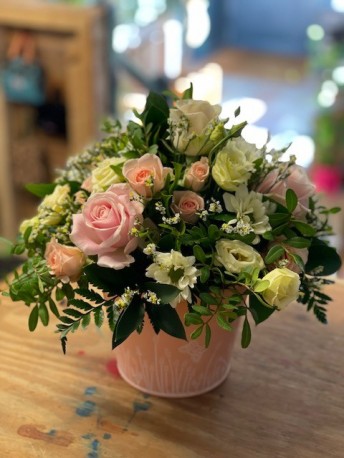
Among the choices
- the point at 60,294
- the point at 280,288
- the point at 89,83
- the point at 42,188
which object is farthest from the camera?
the point at 89,83

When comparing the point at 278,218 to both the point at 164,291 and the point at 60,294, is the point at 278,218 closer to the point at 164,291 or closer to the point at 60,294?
the point at 164,291

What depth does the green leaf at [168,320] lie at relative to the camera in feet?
2.69

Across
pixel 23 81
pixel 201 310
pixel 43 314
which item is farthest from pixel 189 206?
pixel 23 81

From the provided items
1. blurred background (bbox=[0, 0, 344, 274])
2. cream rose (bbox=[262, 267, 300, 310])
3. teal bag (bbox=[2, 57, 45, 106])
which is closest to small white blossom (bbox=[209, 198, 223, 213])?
cream rose (bbox=[262, 267, 300, 310])

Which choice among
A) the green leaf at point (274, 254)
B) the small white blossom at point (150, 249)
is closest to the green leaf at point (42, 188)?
the small white blossom at point (150, 249)

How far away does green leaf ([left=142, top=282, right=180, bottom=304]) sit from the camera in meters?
0.79

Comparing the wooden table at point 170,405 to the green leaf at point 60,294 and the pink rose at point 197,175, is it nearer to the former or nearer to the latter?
the green leaf at point 60,294

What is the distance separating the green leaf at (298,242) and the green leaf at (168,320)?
18 cm

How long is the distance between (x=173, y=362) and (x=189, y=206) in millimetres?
248

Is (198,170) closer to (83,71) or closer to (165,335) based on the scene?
(165,335)

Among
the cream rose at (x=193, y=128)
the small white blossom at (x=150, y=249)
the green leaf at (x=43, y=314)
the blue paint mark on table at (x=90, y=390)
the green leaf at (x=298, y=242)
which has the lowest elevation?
the blue paint mark on table at (x=90, y=390)

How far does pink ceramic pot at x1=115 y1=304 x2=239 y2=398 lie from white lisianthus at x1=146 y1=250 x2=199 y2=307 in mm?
131

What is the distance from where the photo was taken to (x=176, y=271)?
2.58 feet

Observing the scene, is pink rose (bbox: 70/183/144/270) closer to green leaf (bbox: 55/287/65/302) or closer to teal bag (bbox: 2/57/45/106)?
green leaf (bbox: 55/287/65/302)
